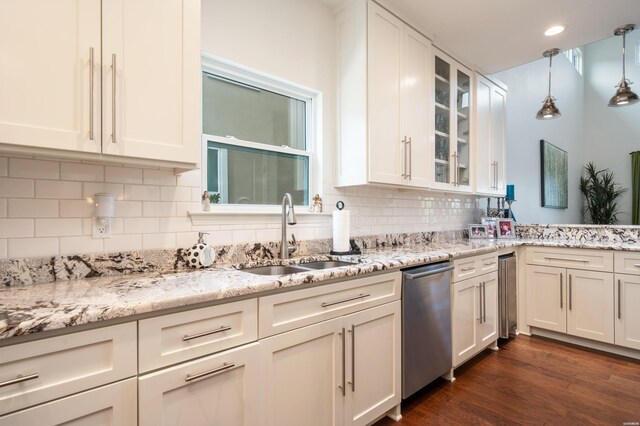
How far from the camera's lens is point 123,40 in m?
1.23

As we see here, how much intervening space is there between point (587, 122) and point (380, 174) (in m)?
8.25

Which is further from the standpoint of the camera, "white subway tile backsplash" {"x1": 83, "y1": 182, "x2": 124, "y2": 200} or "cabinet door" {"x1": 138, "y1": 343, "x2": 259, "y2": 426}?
"white subway tile backsplash" {"x1": 83, "y1": 182, "x2": 124, "y2": 200}

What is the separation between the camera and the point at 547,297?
10.5ft

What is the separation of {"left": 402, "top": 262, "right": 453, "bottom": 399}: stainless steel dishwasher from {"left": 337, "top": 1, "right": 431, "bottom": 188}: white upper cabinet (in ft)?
2.37

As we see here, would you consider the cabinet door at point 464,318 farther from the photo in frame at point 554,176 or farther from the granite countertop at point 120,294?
the photo in frame at point 554,176

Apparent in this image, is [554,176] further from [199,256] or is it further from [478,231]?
[199,256]

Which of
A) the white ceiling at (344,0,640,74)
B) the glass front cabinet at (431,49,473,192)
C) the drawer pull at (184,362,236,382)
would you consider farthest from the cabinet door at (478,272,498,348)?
the drawer pull at (184,362,236,382)

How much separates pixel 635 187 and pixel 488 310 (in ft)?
22.1

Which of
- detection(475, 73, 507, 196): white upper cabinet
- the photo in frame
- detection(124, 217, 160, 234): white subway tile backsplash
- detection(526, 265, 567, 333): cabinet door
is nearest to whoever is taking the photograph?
detection(124, 217, 160, 234): white subway tile backsplash

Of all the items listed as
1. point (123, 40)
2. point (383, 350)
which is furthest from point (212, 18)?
point (383, 350)

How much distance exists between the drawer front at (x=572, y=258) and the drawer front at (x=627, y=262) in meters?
0.04

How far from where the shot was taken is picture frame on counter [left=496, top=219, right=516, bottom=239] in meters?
3.79

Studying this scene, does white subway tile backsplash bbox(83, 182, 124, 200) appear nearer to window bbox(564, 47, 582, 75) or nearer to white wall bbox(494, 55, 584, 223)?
white wall bbox(494, 55, 584, 223)

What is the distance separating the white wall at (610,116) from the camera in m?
7.02
